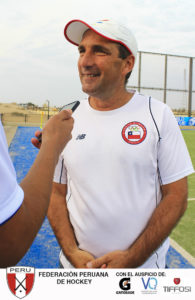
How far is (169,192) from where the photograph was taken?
1.77 m

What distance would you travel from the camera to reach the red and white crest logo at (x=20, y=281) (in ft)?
4.61

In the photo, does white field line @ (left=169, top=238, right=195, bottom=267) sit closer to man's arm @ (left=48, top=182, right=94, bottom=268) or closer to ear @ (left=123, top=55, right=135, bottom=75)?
man's arm @ (left=48, top=182, right=94, bottom=268)

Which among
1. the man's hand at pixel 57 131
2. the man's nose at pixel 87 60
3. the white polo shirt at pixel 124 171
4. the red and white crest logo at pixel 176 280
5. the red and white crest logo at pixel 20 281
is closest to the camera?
the man's hand at pixel 57 131

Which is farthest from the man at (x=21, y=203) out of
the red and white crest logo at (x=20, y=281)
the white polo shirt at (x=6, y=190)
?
the red and white crest logo at (x=20, y=281)

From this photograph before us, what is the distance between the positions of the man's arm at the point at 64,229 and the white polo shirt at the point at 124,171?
0.06 meters

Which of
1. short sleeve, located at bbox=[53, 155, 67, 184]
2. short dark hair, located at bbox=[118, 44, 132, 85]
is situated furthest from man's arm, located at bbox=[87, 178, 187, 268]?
short dark hair, located at bbox=[118, 44, 132, 85]

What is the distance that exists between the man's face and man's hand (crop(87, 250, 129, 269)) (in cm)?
104

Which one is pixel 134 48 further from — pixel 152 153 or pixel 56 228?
pixel 56 228

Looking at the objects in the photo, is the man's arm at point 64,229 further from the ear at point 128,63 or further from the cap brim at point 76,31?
the cap brim at point 76,31

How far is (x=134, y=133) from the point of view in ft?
5.83

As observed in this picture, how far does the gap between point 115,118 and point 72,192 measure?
0.58 metres

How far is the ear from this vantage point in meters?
1.95

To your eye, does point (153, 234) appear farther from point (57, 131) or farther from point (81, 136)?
point (57, 131)

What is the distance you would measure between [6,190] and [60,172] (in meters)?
1.12
